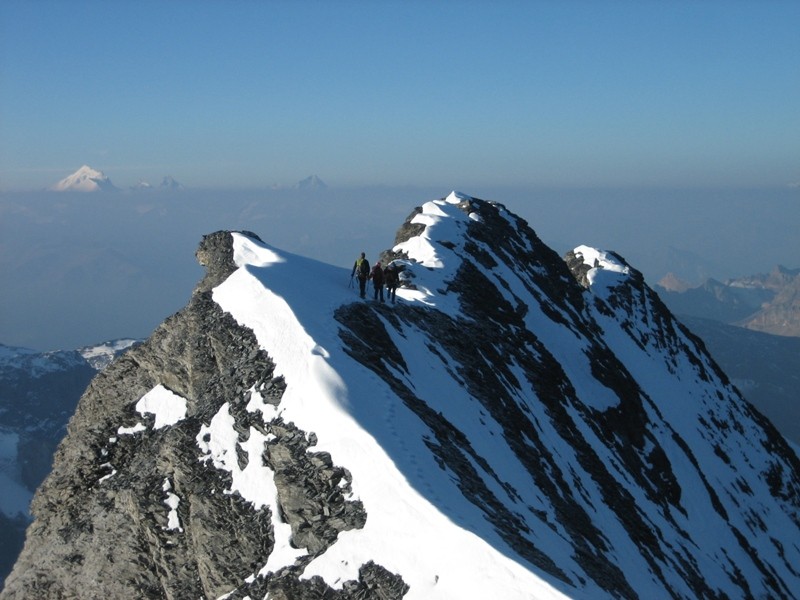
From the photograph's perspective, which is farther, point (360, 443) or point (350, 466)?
point (360, 443)

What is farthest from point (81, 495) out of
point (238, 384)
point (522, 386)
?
point (522, 386)

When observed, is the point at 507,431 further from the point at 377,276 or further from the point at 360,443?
the point at 360,443

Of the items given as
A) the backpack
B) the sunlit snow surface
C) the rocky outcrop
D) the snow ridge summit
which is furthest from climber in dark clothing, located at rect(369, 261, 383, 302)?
the rocky outcrop

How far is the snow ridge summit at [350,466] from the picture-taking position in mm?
20594

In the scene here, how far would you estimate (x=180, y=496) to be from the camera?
26.2 metres

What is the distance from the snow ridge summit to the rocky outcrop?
0.25 feet

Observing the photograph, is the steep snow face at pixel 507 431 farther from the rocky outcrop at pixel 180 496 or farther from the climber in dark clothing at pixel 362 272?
the climber in dark clothing at pixel 362 272

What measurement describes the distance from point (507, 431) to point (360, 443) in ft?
47.5

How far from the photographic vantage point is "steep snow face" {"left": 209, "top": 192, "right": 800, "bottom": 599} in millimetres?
20562

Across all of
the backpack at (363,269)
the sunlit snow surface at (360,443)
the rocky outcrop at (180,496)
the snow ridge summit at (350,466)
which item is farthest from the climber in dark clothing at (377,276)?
the rocky outcrop at (180,496)

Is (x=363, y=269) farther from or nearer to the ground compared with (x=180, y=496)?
farther from the ground

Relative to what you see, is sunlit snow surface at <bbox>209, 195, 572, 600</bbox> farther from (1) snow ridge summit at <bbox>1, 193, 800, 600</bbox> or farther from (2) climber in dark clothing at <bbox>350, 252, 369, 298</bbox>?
(2) climber in dark clothing at <bbox>350, 252, 369, 298</bbox>

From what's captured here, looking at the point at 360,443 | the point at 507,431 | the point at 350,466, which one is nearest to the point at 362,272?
the point at 507,431

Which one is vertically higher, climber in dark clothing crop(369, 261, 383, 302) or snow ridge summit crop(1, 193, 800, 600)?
climber in dark clothing crop(369, 261, 383, 302)
